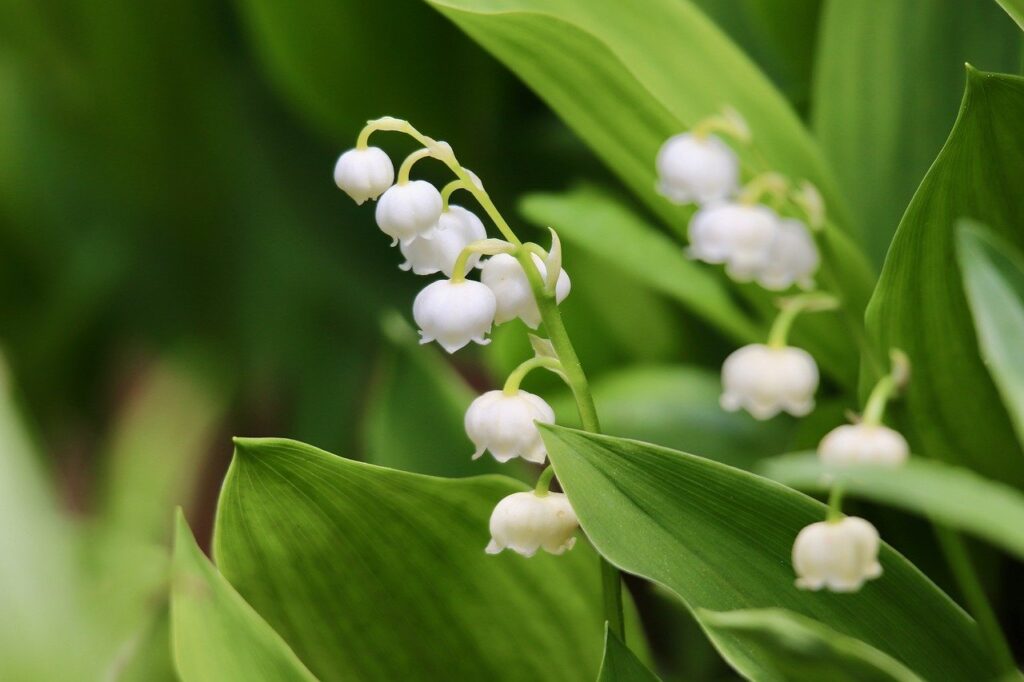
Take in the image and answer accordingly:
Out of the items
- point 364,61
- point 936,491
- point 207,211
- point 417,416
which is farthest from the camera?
point 207,211

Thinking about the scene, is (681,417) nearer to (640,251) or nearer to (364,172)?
(640,251)

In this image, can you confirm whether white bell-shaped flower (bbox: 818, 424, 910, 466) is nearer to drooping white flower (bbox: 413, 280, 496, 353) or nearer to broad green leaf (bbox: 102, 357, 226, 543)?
drooping white flower (bbox: 413, 280, 496, 353)

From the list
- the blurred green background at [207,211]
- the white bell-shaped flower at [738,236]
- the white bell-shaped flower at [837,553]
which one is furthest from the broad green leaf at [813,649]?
the blurred green background at [207,211]

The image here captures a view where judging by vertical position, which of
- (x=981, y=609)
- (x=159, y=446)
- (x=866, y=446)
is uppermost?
(x=866, y=446)

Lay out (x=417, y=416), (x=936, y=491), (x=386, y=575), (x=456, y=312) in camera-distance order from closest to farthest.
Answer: (x=936, y=491)
(x=456, y=312)
(x=386, y=575)
(x=417, y=416)

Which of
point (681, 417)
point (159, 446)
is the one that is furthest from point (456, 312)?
point (159, 446)

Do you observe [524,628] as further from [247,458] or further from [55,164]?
[55,164]

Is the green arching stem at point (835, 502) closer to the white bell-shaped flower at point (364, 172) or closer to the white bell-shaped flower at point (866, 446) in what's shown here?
the white bell-shaped flower at point (866, 446)
